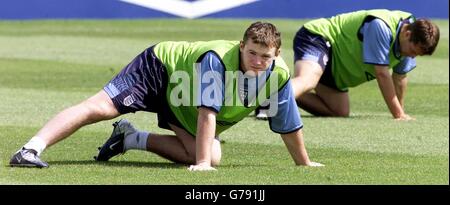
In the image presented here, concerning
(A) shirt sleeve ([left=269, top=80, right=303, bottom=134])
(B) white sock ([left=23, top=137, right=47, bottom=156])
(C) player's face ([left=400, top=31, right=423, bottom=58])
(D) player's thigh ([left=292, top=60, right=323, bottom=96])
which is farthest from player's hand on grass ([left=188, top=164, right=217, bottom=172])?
(D) player's thigh ([left=292, top=60, right=323, bottom=96])

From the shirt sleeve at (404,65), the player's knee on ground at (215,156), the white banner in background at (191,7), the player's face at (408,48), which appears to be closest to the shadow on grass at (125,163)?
the player's knee on ground at (215,156)

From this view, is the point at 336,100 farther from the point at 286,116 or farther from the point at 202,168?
the point at 202,168

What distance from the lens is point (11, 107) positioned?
1219 cm

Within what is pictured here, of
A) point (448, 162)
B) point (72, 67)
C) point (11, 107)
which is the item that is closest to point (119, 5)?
point (72, 67)

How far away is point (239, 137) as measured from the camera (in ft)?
33.4

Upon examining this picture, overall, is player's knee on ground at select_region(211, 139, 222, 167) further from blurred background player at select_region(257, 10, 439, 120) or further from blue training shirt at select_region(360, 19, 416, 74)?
blue training shirt at select_region(360, 19, 416, 74)

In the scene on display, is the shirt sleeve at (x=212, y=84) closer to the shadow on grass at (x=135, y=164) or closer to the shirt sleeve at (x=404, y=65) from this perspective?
the shadow on grass at (x=135, y=164)

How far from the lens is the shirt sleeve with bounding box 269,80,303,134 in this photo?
312 inches

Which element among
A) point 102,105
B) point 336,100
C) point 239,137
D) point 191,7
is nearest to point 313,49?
point 336,100

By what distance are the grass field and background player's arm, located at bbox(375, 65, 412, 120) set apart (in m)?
0.13

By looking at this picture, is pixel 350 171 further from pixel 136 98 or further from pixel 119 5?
pixel 119 5

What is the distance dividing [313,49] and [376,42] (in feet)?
2.45

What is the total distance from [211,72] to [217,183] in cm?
85

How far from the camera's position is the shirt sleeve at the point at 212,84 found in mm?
7652
